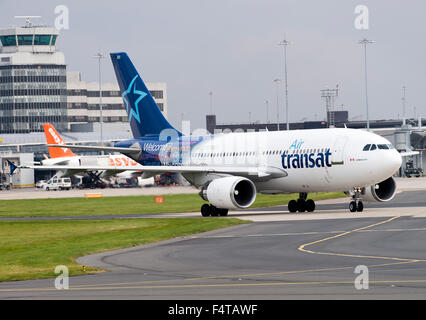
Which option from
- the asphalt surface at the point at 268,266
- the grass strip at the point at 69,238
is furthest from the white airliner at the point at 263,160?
the asphalt surface at the point at 268,266

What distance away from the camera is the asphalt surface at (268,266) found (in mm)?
19984

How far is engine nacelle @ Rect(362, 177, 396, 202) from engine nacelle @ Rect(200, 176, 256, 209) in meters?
6.89

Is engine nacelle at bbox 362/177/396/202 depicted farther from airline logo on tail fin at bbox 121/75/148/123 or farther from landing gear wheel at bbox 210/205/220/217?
airline logo on tail fin at bbox 121/75/148/123

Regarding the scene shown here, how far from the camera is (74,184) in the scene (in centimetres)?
15038

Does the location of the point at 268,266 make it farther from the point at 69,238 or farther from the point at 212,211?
the point at 212,211

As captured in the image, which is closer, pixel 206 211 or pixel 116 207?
pixel 206 211

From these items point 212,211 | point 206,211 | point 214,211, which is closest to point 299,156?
point 214,211

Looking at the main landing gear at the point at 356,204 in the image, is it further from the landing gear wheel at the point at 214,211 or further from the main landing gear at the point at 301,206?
the landing gear wheel at the point at 214,211

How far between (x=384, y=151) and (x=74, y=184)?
353 ft

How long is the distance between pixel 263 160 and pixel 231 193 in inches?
201

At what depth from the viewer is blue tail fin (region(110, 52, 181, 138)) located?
2397 inches

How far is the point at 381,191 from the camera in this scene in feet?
172
